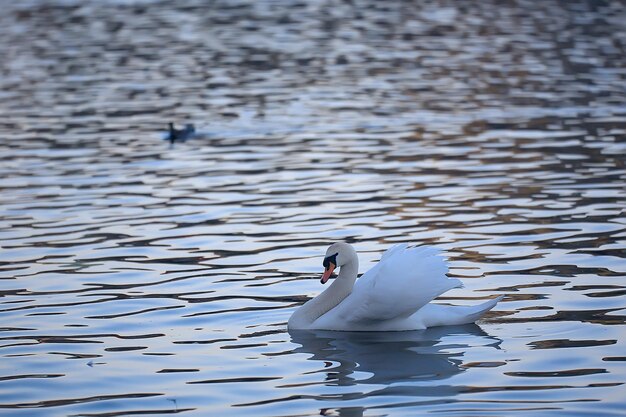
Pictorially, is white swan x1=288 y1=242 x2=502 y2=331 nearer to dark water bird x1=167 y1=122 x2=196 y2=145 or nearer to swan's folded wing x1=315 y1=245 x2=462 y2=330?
swan's folded wing x1=315 y1=245 x2=462 y2=330

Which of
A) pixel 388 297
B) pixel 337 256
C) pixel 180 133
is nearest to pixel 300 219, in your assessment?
pixel 337 256

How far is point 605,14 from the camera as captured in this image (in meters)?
45.0

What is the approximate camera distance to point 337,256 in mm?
11773

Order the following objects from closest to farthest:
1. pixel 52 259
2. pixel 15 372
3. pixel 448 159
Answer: pixel 15 372, pixel 52 259, pixel 448 159

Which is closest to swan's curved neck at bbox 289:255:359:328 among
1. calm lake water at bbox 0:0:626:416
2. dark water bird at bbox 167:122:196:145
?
calm lake water at bbox 0:0:626:416

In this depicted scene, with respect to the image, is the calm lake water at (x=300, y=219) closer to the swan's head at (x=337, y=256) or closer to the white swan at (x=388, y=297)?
the white swan at (x=388, y=297)

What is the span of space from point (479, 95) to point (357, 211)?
1154 cm

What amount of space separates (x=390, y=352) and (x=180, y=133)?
13.3 meters

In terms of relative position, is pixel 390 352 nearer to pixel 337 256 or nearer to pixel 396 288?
pixel 396 288

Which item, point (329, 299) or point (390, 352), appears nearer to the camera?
point (390, 352)

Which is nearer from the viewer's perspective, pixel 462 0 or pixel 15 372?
pixel 15 372

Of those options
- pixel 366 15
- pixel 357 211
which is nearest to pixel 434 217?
pixel 357 211

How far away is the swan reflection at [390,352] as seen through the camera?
10.2 meters

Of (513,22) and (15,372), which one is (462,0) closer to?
(513,22)
